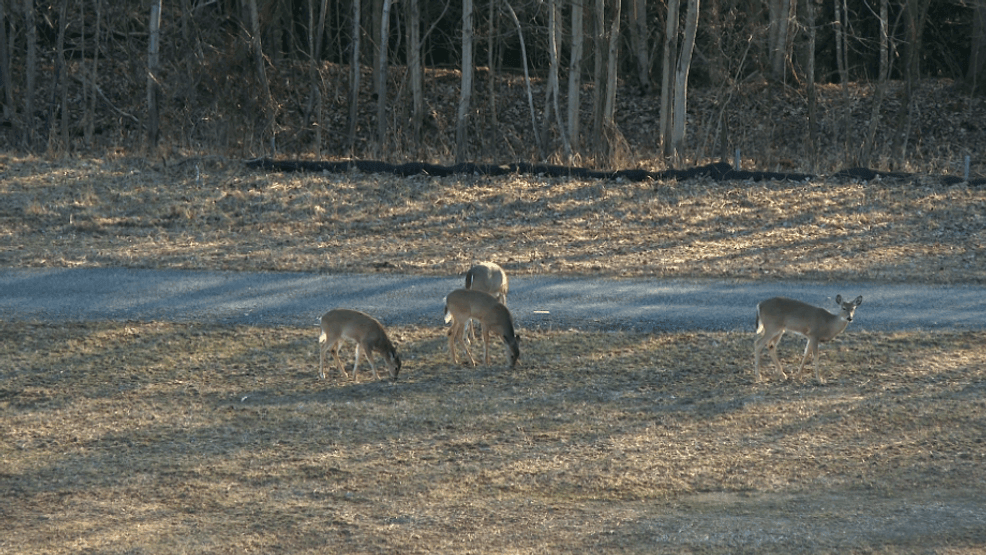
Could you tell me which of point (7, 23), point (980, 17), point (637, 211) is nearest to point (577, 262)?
point (637, 211)

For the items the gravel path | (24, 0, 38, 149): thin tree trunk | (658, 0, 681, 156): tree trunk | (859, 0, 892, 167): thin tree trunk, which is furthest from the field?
(24, 0, 38, 149): thin tree trunk

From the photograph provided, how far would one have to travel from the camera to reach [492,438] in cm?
859

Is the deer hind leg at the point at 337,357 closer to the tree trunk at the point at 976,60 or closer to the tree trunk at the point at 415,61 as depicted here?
the tree trunk at the point at 415,61

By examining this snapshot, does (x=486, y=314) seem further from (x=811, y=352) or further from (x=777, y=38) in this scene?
(x=777, y=38)

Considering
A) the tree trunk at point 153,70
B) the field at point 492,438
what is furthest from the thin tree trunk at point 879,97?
the tree trunk at point 153,70

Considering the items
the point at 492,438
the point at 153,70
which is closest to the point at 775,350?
the point at 492,438

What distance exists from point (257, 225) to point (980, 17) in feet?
85.2

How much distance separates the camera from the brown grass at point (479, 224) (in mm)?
15508

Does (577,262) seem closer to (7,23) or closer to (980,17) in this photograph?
(980,17)

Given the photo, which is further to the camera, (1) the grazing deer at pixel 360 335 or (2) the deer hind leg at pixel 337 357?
(2) the deer hind leg at pixel 337 357

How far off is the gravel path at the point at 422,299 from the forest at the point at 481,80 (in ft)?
27.0

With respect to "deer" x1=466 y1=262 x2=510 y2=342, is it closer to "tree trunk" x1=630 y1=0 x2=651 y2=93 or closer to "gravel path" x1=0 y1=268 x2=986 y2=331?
"gravel path" x1=0 y1=268 x2=986 y2=331

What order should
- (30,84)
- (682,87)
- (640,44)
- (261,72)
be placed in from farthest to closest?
(640,44) < (30,84) < (261,72) < (682,87)

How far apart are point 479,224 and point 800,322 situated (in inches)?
337
